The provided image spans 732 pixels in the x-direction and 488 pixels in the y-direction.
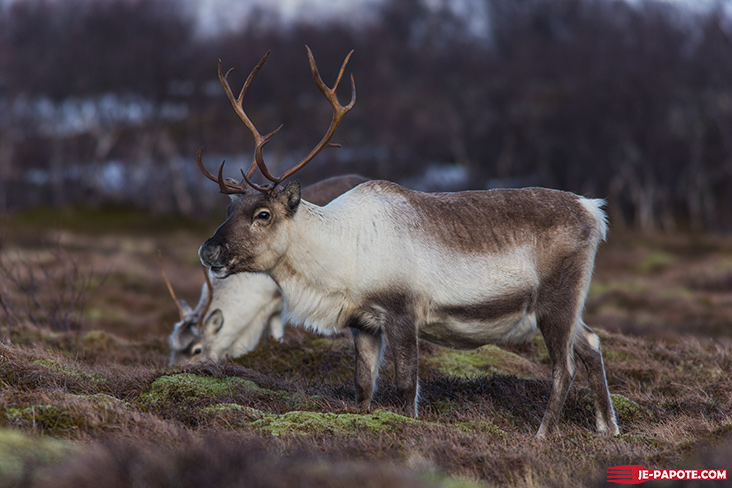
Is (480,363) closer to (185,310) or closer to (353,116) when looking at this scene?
(185,310)

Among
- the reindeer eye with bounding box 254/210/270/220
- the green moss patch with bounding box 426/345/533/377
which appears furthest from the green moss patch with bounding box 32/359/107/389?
the green moss patch with bounding box 426/345/533/377

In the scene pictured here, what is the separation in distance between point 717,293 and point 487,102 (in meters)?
47.4

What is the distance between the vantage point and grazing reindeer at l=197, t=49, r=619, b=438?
19.3 feet

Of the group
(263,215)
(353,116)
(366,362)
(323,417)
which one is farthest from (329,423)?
(353,116)

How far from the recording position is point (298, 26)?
84.1 meters

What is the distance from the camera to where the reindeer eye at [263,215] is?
5.91 m

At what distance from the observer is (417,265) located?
19.6ft

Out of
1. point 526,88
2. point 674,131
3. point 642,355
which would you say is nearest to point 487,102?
point 526,88

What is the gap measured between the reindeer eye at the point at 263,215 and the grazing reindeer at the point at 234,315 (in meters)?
3.22

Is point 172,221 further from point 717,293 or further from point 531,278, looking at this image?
point 531,278

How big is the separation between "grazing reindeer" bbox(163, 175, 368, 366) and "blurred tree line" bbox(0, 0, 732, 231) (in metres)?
40.3

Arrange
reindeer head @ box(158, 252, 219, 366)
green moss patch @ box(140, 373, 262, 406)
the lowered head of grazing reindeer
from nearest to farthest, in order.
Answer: green moss patch @ box(140, 373, 262, 406), reindeer head @ box(158, 252, 219, 366), the lowered head of grazing reindeer

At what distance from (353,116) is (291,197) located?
5788 centimetres

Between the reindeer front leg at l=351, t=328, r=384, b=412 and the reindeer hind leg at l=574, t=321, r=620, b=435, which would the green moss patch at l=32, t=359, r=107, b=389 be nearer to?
the reindeer front leg at l=351, t=328, r=384, b=412
